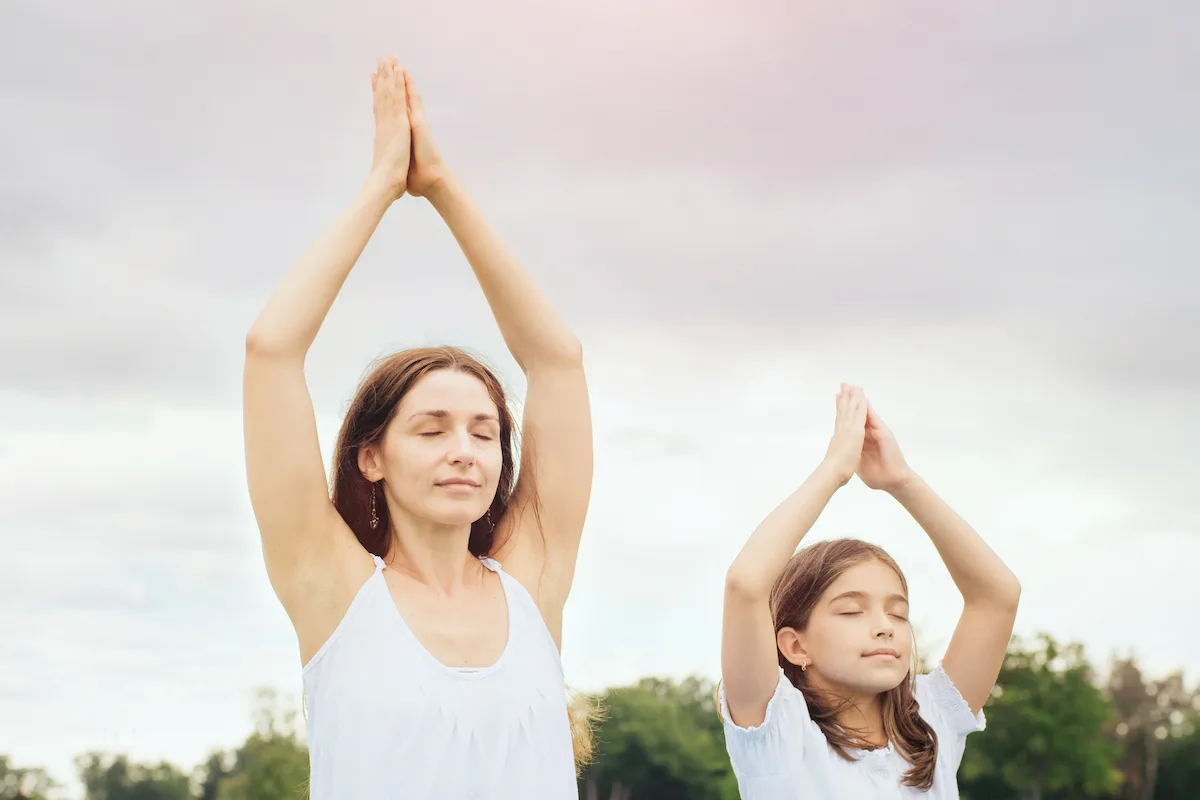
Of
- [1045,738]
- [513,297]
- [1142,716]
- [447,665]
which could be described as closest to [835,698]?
[447,665]

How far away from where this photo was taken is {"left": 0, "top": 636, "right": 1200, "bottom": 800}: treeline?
42.8 metres

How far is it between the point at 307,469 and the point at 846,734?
2.62 meters

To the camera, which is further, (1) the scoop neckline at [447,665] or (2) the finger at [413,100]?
(2) the finger at [413,100]

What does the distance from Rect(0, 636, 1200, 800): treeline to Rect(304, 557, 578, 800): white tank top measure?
33.1 metres

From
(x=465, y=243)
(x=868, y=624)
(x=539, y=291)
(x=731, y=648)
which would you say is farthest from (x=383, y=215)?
(x=868, y=624)

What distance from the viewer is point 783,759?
5.62 m

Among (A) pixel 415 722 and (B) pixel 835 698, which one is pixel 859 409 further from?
(A) pixel 415 722

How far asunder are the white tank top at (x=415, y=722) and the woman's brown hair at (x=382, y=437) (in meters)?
0.44

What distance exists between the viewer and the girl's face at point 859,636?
18.9 ft

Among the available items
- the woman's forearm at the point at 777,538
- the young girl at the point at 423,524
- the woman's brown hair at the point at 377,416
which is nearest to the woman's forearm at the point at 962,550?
the woman's forearm at the point at 777,538

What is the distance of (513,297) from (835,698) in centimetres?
226

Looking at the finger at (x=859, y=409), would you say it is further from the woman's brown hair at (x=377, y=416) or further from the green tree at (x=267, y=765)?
the green tree at (x=267, y=765)

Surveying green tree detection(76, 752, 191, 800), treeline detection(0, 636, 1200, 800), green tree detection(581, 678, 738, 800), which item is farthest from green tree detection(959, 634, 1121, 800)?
green tree detection(76, 752, 191, 800)

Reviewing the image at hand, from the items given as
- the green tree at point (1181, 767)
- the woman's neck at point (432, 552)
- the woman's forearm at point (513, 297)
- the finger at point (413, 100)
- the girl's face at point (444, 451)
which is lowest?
the woman's neck at point (432, 552)
